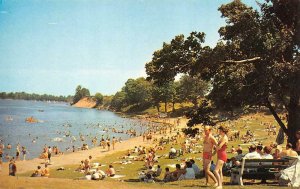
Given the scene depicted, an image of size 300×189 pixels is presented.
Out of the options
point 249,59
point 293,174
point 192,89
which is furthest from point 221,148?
point 192,89

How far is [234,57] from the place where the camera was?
19266 millimetres

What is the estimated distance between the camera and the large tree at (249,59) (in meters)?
16.7

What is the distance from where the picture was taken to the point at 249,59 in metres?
17.9

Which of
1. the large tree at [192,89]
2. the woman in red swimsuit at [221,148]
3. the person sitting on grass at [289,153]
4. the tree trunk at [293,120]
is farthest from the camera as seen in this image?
the large tree at [192,89]

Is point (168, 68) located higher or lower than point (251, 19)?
lower

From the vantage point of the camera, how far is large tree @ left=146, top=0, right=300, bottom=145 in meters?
16.7

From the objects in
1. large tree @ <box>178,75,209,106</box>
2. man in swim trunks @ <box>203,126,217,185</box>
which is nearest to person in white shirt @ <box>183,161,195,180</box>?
man in swim trunks @ <box>203,126,217,185</box>

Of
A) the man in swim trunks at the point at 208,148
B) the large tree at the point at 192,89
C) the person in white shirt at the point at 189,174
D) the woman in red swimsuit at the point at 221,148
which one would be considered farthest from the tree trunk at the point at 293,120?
the large tree at the point at 192,89

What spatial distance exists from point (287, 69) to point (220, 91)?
3.82 m

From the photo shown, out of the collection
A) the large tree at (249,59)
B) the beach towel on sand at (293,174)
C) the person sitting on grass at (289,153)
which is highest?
the large tree at (249,59)

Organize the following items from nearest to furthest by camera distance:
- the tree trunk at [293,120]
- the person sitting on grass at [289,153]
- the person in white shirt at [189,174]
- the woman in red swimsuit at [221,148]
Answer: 1. the woman in red swimsuit at [221,148]
2. the person sitting on grass at [289,153]
3. the person in white shirt at [189,174]
4. the tree trunk at [293,120]

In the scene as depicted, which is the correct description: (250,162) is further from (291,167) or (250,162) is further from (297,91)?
(297,91)

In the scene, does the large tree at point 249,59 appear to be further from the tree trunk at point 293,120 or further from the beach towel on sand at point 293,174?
the beach towel on sand at point 293,174

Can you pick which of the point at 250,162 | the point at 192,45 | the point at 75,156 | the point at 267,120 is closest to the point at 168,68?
the point at 192,45
